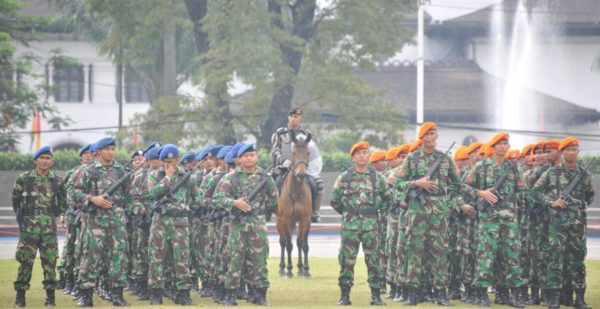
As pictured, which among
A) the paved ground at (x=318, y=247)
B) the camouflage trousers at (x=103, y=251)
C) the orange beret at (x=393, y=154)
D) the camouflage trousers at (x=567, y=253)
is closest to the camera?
the camouflage trousers at (x=103, y=251)

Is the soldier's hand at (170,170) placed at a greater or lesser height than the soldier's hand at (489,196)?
greater

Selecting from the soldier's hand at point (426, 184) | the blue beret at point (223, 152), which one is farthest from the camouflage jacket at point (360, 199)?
the blue beret at point (223, 152)

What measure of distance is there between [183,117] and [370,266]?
25.7 metres

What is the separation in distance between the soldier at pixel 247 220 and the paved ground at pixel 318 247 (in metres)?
9.63

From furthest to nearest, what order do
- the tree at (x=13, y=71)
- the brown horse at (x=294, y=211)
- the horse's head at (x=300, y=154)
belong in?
1. the tree at (x=13, y=71)
2. the brown horse at (x=294, y=211)
3. the horse's head at (x=300, y=154)

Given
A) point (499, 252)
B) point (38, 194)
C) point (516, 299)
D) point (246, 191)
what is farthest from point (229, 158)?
point (516, 299)

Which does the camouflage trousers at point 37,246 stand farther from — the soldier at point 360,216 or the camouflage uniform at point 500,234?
the camouflage uniform at point 500,234

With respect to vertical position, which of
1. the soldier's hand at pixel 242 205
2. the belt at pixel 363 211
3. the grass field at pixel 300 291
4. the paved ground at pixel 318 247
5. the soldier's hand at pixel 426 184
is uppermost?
the soldier's hand at pixel 426 184

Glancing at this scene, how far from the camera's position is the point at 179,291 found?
616 inches

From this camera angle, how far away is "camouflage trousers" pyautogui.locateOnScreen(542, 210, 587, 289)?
15625mm

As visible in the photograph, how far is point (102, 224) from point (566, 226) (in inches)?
245

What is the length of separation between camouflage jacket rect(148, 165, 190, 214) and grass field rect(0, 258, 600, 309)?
134 centimetres

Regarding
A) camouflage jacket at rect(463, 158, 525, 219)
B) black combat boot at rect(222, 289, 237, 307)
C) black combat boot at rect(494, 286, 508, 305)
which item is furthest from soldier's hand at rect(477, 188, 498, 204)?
black combat boot at rect(222, 289, 237, 307)

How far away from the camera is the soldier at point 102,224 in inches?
599
